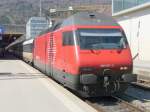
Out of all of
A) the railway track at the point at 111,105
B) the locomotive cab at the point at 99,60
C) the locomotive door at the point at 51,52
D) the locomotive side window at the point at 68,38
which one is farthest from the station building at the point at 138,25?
the locomotive cab at the point at 99,60

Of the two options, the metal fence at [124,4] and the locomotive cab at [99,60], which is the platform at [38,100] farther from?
the metal fence at [124,4]

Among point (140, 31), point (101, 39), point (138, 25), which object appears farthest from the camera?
point (138, 25)

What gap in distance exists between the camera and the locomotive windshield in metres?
13.0

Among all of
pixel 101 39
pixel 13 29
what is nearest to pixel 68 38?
pixel 101 39

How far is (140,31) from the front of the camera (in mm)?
32344

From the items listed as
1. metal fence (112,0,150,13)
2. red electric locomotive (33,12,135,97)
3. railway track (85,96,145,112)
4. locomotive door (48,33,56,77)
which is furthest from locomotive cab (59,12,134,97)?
metal fence (112,0,150,13)

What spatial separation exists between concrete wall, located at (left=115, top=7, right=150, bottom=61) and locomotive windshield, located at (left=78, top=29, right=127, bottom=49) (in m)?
17.3

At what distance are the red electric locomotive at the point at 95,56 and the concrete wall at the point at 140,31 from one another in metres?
17.1

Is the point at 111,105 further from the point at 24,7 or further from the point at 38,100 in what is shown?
Result: the point at 24,7

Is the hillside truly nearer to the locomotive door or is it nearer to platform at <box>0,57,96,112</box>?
the locomotive door

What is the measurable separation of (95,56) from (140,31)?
794 inches

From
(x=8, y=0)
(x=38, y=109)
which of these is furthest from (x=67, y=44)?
(x=8, y=0)

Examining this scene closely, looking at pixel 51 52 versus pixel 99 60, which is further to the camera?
pixel 51 52

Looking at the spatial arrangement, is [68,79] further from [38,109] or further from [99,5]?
[99,5]
